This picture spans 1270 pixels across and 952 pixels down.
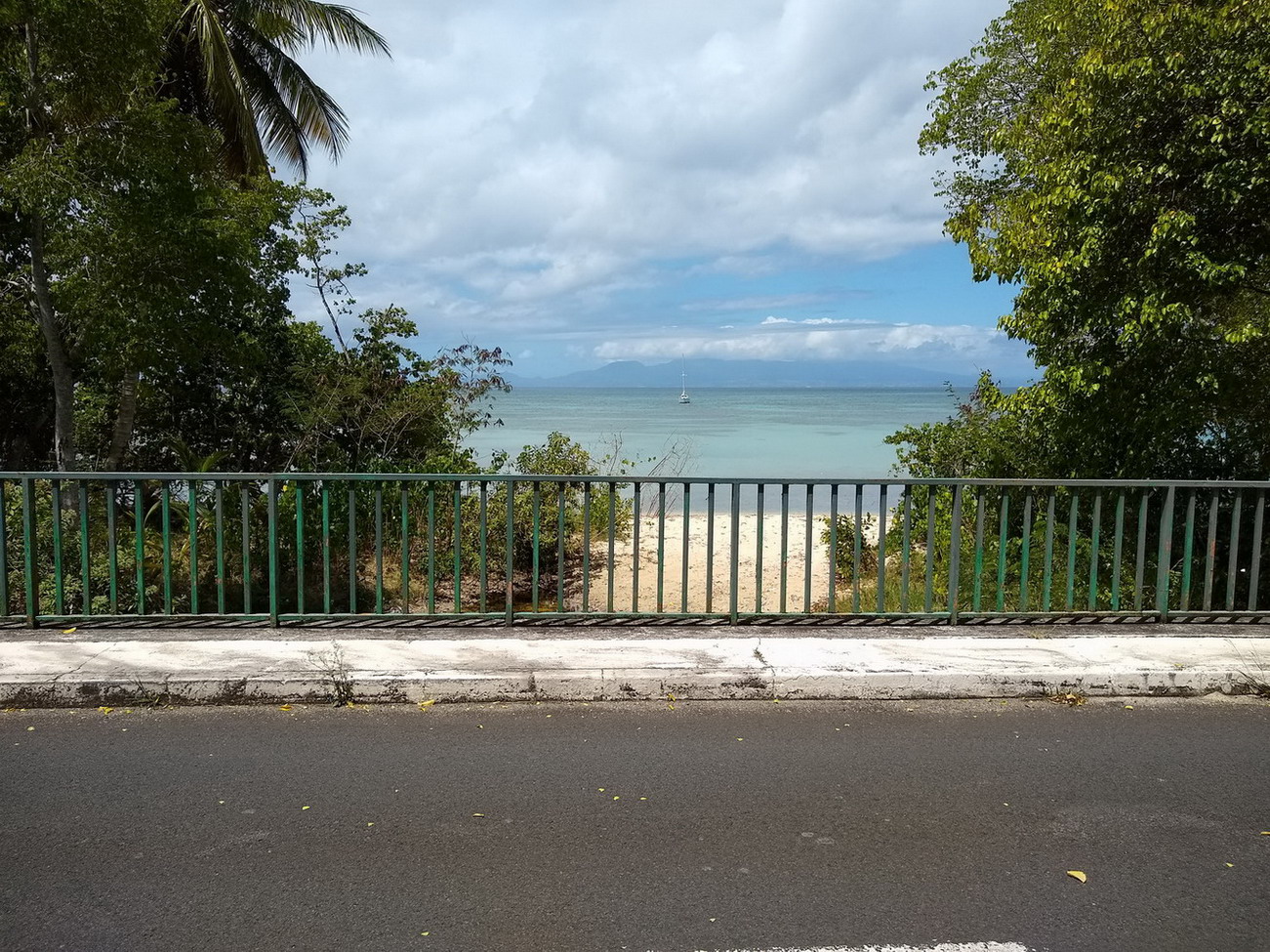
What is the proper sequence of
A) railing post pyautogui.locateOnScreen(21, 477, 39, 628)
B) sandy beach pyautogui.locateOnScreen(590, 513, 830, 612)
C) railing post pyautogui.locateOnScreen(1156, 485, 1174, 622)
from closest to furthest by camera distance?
railing post pyautogui.locateOnScreen(21, 477, 39, 628) < railing post pyautogui.locateOnScreen(1156, 485, 1174, 622) < sandy beach pyautogui.locateOnScreen(590, 513, 830, 612)

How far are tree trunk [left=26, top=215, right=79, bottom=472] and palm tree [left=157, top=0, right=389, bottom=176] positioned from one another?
315 inches

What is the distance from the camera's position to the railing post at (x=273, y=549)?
21.8ft

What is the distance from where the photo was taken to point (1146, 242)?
8.70m

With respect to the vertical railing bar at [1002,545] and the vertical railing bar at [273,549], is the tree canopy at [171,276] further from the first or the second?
→ the vertical railing bar at [1002,545]

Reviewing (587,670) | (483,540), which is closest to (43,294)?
(483,540)

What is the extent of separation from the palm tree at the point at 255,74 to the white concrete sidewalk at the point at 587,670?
44.4 feet

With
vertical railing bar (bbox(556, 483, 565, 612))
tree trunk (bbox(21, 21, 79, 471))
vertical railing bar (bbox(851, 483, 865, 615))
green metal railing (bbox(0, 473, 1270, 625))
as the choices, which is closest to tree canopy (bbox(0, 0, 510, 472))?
tree trunk (bbox(21, 21, 79, 471))

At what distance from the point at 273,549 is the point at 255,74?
16.2 meters

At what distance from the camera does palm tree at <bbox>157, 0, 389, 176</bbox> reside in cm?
1734

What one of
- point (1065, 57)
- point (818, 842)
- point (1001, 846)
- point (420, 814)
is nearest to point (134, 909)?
point (420, 814)

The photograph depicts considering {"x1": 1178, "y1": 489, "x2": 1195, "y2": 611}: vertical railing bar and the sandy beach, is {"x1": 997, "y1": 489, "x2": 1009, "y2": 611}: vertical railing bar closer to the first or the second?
{"x1": 1178, "y1": 489, "x2": 1195, "y2": 611}: vertical railing bar

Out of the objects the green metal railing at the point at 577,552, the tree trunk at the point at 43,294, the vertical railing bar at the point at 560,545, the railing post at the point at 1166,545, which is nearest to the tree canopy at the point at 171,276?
the tree trunk at the point at 43,294

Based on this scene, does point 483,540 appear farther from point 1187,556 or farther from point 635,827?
point 1187,556

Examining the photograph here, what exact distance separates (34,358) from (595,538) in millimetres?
7493
